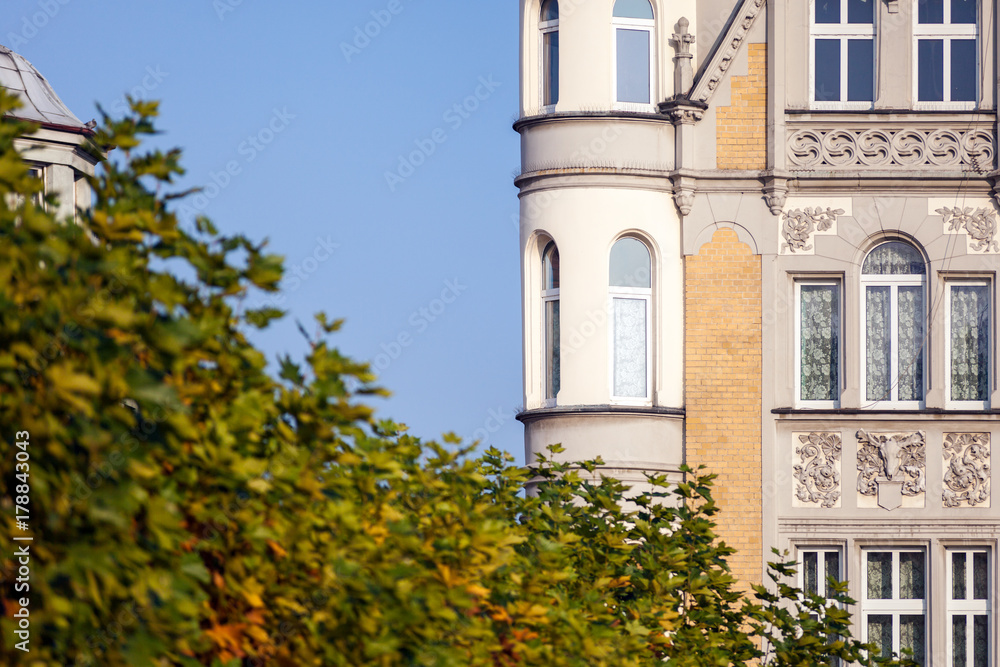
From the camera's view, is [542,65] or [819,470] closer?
[819,470]

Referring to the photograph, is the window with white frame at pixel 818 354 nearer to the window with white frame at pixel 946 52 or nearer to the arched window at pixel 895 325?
the arched window at pixel 895 325

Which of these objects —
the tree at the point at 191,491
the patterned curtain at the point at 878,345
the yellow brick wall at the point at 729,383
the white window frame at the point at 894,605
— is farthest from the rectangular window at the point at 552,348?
the tree at the point at 191,491

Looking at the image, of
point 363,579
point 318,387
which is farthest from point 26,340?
point 363,579

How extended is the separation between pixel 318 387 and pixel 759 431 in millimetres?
14259

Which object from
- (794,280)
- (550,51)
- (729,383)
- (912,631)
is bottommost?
(912,631)

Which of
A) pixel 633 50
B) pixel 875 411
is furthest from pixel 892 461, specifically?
pixel 633 50

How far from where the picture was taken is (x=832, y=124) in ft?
66.9

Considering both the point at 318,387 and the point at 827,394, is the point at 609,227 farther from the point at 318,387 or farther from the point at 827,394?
the point at 318,387

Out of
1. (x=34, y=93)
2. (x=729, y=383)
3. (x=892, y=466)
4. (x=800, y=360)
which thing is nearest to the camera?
(x=892, y=466)

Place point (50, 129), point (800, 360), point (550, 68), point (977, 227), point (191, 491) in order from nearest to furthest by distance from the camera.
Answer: point (191, 491) → point (977, 227) → point (800, 360) → point (550, 68) → point (50, 129)

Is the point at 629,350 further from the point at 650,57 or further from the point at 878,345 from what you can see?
the point at 650,57

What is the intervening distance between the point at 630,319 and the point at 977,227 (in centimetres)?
507

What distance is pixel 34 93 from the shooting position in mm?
24750

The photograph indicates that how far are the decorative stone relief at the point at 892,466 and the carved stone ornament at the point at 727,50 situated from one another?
17.4 feet
